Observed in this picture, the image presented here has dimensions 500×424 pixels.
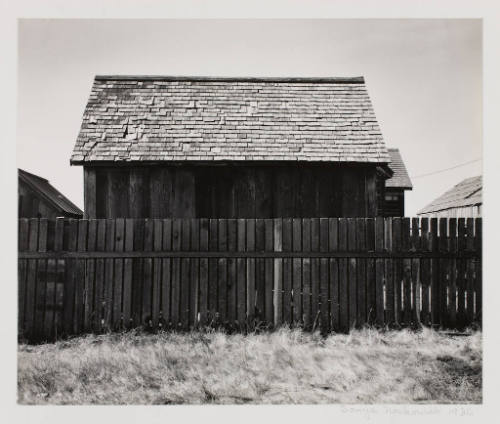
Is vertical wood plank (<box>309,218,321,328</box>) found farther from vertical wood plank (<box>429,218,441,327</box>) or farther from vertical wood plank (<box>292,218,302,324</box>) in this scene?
vertical wood plank (<box>429,218,441,327</box>)

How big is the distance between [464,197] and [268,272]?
14038 millimetres

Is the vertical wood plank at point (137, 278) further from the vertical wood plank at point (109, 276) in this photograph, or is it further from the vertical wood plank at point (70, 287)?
the vertical wood plank at point (70, 287)

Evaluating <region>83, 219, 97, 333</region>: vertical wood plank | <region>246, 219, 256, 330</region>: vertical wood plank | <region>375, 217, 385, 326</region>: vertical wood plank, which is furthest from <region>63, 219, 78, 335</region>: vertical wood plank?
<region>375, 217, 385, 326</region>: vertical wood plank

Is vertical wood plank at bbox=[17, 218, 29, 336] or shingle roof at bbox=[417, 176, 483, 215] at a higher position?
shingle roof at bbox=[417, 176, 483, 215]

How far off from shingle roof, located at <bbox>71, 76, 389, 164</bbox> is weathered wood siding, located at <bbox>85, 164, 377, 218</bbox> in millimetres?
291

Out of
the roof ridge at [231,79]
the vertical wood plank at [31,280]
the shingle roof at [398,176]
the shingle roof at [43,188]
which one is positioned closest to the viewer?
the vertical wood plank at [31,280]

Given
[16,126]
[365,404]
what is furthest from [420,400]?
[16,126]

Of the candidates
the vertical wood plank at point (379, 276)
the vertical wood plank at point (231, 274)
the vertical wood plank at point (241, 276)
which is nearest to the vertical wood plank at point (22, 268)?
the vertical wood plank at point (231, 274)

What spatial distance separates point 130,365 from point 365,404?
2.75 meters

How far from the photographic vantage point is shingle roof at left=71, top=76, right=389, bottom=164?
297 inches

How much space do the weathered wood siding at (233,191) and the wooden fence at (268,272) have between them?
5.76 feet

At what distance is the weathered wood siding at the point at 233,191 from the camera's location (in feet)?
24.8

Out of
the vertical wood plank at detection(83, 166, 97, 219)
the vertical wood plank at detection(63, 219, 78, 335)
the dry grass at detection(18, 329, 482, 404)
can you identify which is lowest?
the dry grass at detection(18, 329, 482, 404)

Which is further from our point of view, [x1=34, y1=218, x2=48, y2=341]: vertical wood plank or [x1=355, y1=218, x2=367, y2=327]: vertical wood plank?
[x1=355, y1=218, x2=367, y2=327]: vertical wood plank
